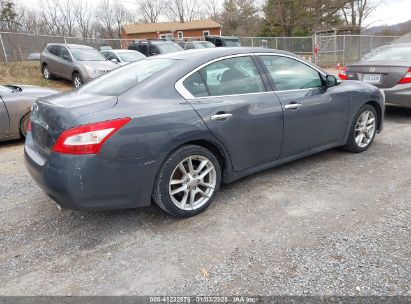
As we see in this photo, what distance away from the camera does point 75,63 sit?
11602mm

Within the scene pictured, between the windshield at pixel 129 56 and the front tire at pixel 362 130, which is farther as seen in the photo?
the windshield at pixel 129 56

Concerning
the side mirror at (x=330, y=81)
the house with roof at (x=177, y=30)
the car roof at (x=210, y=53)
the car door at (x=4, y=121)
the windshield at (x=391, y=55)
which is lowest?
the car door at (x=4, y=121)

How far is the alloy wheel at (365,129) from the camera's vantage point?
4.78 metres

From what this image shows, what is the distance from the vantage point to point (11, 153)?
5566 millimetres

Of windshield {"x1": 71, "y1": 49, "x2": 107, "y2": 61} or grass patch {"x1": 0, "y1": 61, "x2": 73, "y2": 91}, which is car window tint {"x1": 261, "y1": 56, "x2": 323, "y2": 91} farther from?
grass patch {"x1": 0, "y1": 61, "x2": 73, "y2": 91}

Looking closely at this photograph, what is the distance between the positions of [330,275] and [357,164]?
2403 millimetres

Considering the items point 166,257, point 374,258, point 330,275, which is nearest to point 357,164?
point 374,258

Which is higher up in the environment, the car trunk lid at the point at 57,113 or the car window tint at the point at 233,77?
the car window tint at the point at 233,77

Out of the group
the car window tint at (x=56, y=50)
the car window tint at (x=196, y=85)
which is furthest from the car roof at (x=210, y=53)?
the car window tint at (x=56, y=50)

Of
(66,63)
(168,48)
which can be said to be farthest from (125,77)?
(168,48)

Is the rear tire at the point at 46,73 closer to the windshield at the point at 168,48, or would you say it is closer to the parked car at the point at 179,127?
the windshield at the point at 168,48

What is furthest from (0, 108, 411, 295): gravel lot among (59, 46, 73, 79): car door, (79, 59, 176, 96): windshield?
(59, 46, 73, 79): car door

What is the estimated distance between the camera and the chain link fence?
15.1 meters

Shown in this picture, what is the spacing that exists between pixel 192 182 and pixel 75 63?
32.7 ft
